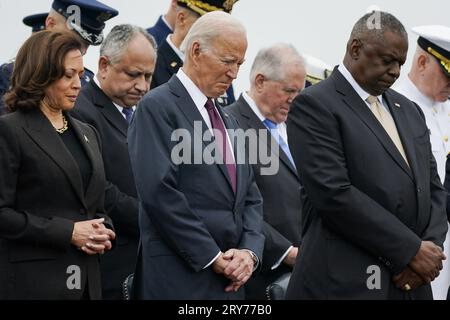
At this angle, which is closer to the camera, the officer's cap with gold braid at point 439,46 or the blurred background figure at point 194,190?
the blurred background figure at point 194,190

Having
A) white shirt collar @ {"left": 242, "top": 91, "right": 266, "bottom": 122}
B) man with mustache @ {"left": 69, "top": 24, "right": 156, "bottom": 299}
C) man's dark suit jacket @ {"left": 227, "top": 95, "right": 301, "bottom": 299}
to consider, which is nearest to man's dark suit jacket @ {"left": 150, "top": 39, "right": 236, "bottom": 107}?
white shirt collar @ {"left": 242, "top": 91, "right": 266, "bottom": 122}

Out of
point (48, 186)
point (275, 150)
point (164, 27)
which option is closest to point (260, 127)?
point (275, 150)

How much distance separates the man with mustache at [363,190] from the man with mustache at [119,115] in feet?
2.90

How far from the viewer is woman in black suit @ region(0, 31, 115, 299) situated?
167 inches

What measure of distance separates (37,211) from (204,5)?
2.36 m

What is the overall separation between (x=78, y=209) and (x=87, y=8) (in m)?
1.70

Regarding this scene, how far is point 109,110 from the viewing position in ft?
17.3

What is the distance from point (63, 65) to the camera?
4.48m

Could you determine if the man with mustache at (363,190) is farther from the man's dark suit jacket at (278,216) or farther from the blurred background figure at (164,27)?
the blurred background figure at (164,27)

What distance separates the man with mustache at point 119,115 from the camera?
501 cm

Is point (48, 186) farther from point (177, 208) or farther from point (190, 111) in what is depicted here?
point (190, 111)

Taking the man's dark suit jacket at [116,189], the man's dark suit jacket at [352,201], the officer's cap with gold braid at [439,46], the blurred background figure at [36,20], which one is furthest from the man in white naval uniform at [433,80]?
the blurred background figure at [36,20]

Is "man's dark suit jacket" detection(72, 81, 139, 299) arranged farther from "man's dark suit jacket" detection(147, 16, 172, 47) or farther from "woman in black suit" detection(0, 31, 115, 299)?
"man's dark suit jacket" detection(147, 16, 172, 47)

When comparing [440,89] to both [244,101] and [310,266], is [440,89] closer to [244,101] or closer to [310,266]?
[244,101]
